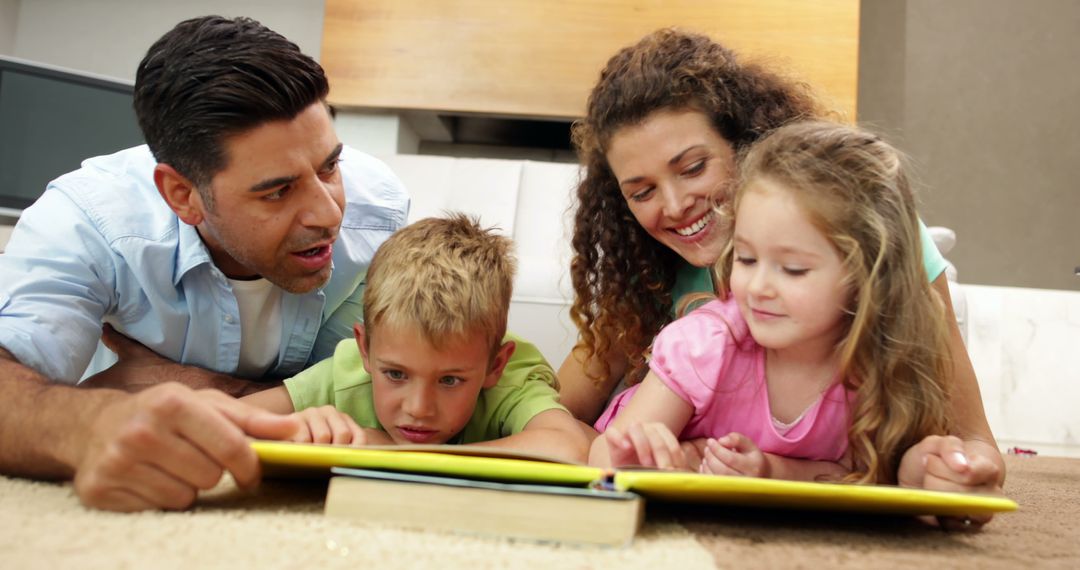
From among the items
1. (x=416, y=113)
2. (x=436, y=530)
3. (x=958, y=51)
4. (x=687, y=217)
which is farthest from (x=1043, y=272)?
(x=436, y=530)

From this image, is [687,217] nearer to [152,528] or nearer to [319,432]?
[319,432]

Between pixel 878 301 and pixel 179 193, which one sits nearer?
pixel 878 301

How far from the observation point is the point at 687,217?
1.18 metres

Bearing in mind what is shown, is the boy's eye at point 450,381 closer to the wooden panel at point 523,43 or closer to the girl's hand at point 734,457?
the girl's hand at point 734,457

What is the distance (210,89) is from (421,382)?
1.65 feet

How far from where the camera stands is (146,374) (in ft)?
4.33

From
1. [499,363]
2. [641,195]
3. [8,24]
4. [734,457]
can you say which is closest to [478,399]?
[499,363]

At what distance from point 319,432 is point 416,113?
8.22 ft

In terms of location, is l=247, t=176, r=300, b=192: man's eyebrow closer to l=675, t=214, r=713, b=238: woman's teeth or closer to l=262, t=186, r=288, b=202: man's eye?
l=262, t=186, r=288, b=202: man's eye

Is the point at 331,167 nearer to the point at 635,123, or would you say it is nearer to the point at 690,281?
the point at 635,123

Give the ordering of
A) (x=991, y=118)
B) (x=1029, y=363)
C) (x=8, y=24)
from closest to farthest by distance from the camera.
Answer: (x=1029, y=363) < (x=991, y=118) < (x=8, y=24)

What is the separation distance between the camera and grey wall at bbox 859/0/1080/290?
10.8 feet

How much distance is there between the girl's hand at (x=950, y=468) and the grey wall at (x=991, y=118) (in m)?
2.76

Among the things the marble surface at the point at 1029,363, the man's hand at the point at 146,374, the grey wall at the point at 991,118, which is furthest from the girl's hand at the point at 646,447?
the grey wall at the point at 991,118
